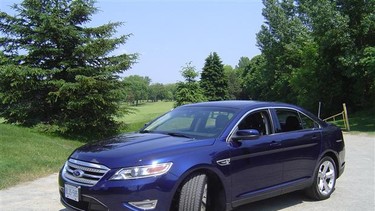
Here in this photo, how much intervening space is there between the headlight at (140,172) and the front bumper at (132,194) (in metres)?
0.05

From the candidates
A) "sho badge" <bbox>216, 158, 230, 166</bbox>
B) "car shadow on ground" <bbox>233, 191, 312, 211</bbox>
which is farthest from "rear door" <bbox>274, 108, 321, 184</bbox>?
"sho badge" <bbox>216, 158, 230, 166</bbox>

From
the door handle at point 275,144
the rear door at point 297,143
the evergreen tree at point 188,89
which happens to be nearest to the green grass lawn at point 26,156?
the door handle at point 275,144

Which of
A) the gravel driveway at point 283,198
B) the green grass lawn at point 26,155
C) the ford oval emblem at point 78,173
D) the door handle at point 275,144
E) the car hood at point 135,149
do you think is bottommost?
the gravel driveway at point 283,198

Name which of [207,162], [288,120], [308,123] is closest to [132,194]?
[207,162]

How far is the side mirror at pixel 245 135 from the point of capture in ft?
17.8

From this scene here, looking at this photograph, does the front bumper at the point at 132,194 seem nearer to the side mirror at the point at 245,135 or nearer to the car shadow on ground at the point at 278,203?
the side mirror at the point at 245,135

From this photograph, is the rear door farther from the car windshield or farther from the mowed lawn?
the mowed lawn

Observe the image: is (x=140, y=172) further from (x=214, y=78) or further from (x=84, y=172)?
(x=214, y=78)

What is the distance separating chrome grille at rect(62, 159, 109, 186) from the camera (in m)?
4.66

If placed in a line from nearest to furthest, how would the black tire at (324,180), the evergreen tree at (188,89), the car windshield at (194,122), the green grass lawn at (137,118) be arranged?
the car windshield at (194,122) < the black tire at (324,180) < the green grass lawn at (137,118) < the evergreen tree at (188,89)

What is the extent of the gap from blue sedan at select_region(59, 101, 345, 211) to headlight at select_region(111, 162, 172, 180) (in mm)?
11

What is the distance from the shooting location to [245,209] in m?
6.21

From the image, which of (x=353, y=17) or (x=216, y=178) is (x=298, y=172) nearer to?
(x=216, y=178)

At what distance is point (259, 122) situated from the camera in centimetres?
621
